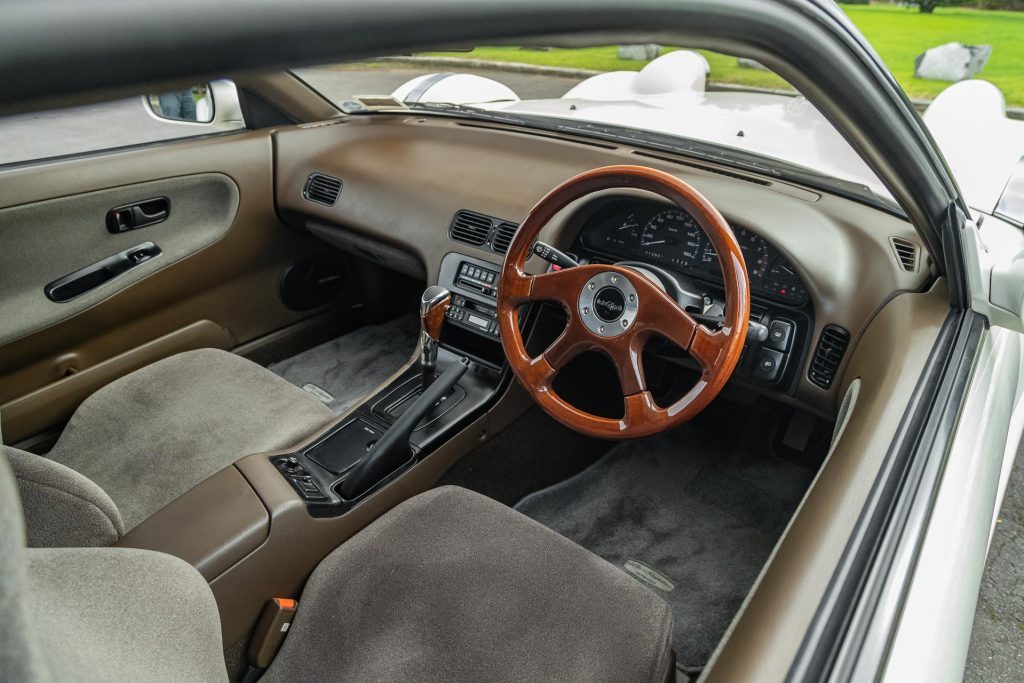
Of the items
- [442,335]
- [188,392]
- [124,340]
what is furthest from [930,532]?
[124,340]

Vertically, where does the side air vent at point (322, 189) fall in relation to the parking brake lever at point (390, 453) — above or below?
above

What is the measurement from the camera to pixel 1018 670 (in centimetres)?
164

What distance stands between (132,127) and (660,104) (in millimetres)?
1526

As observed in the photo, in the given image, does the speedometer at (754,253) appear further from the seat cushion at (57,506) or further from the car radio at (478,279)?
the seat cushion at (57,506)

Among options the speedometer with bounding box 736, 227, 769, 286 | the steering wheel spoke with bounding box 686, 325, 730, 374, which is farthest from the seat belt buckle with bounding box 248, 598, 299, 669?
the speedometer with bounding box 736, 227, 769, 286

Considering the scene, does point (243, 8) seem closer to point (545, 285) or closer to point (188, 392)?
point (545, 285)

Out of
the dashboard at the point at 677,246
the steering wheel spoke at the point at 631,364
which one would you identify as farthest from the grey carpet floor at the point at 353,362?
the steering wheel spoke at the point at 631,364

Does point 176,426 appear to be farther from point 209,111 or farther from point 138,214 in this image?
point 209,111

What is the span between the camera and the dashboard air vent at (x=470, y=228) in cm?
198

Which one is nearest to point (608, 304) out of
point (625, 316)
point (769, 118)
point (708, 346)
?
point (625, 316)

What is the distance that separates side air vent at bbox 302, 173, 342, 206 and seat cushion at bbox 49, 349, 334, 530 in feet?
2.28

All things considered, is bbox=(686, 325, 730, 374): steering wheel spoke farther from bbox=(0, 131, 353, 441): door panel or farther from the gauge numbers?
bbox=(0, 131, 353, 441): door panel

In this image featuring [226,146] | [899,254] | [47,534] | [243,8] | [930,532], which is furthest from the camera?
[226,146]

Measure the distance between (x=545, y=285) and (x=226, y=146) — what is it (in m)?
1.31
